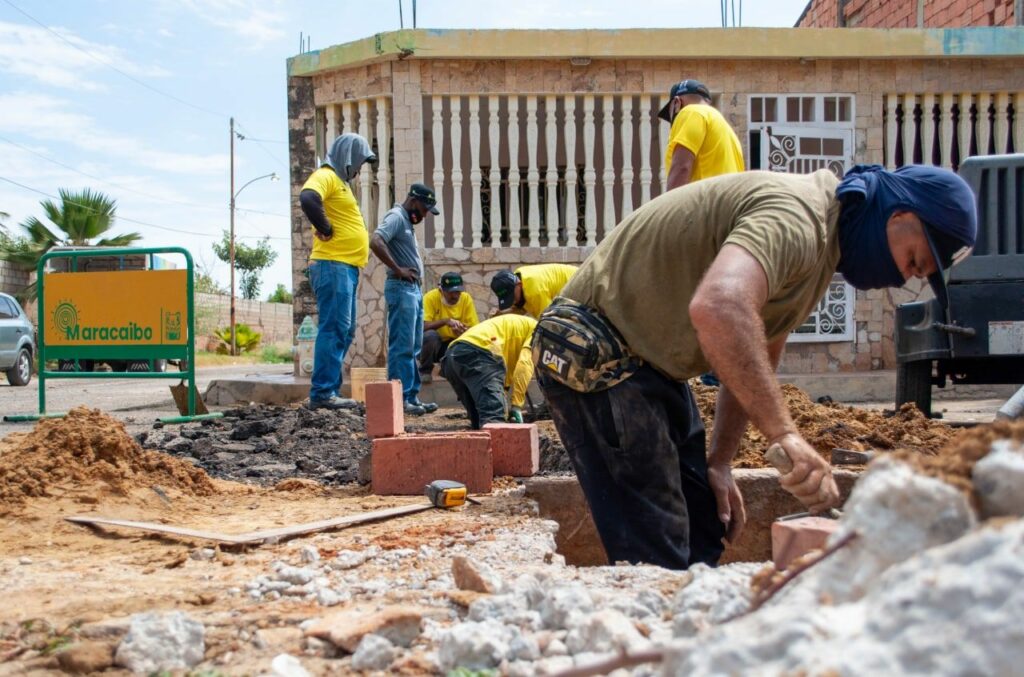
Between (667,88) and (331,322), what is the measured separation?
503 cm

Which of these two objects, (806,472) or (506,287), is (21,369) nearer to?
(506,287)

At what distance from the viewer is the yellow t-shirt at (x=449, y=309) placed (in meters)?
9.02

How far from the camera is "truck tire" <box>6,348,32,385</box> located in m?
15.4

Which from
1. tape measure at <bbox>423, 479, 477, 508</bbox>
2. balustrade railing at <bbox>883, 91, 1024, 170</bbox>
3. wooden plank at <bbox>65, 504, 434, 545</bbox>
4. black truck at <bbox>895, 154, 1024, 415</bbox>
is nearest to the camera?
wooden plank at <bbox>65, 504, 434, 545</bbox>

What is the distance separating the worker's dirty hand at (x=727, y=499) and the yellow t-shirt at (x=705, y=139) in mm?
2664

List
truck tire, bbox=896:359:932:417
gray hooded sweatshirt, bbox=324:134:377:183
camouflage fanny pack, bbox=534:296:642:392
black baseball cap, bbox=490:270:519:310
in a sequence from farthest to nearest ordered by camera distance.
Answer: gray hooded sweatshirt, bbox=324:134:377:183, black baseball cap, bbox=490:270:519:310, truck tire, bbox=896:359:932:417, camouflage fanny pack, bbox=534:296:642:392

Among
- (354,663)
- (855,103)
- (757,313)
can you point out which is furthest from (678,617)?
(855,103)

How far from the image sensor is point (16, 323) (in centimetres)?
1546

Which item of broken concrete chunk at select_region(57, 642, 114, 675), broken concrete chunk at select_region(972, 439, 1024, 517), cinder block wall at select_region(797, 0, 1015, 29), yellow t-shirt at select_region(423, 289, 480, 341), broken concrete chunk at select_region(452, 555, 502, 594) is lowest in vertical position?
broken concrete chunk at select_region(57, 642, 114, 675)

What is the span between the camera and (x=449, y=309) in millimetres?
9031

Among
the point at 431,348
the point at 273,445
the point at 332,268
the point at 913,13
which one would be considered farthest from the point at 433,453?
the point at 913,13

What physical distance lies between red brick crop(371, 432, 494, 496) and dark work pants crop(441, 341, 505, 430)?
1.49 meters

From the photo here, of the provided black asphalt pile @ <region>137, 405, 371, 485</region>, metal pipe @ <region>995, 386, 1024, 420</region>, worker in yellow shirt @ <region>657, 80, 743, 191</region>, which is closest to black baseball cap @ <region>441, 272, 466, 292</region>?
black asphalt pile @ <region>137, 405, 371, 485</region>

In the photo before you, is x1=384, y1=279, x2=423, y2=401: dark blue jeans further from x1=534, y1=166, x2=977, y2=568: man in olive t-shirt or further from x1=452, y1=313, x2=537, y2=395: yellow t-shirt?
x1=534, y1=166, x2=977, y2=568: man in olive t-shirt
